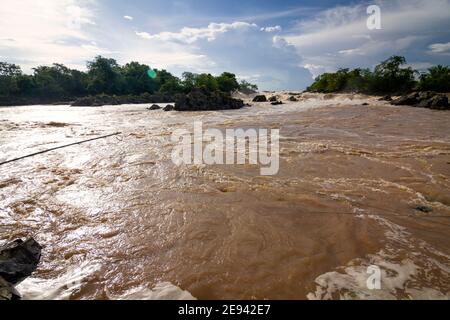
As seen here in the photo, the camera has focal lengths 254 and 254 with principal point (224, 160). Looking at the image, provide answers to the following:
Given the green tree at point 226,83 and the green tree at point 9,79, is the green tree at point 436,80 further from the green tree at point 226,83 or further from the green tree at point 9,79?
the green tree at point 9,79

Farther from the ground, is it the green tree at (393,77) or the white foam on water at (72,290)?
the green tree at (393,77)

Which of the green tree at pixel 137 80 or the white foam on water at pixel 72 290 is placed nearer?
Answer: the white foam on water at pixel 72 290

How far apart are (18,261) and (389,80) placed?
40.1 metres

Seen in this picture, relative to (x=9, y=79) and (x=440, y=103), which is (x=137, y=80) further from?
(x=440, y=103)

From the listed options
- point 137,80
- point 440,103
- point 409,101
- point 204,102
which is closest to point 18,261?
point 204,102

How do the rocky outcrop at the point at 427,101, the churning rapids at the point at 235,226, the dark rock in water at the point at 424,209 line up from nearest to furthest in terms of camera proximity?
1. the churning rapids at the point at 235,226
2. the dark rock in water at the point at 424,209
3. the rocky outcrop at the point at 427,101

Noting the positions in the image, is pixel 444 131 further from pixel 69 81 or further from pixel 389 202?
pixel 69 81

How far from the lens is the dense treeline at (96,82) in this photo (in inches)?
1476

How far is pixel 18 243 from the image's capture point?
114 inches

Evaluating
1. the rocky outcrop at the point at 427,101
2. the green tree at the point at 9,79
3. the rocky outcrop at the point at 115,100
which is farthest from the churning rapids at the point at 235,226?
the green tree at the point at 9,79

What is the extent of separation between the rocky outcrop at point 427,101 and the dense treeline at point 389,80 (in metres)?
10.9

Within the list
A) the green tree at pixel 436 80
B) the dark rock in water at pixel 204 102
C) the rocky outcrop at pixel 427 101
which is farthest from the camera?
the green tree at pixel 436 80

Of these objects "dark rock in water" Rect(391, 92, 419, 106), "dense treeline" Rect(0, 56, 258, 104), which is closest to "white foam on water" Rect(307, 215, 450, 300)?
"dark rock in water" Rect(391, 92, 419, 106)

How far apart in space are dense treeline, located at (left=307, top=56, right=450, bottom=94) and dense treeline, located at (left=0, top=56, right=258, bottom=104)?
740 inches
